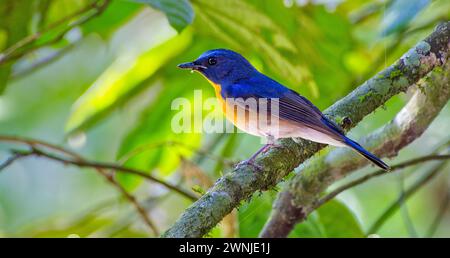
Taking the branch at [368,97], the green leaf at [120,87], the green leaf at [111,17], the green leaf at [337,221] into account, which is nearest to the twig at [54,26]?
the green leaf at [111,17]

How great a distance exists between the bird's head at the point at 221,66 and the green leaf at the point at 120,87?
0.60m

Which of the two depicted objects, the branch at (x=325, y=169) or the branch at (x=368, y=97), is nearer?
the branch at (x=368, y=97)

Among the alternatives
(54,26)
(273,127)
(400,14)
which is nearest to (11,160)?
(54,26)

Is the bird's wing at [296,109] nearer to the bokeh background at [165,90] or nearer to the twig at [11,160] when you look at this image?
the bokeh background at [165,90]

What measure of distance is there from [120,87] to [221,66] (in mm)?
789

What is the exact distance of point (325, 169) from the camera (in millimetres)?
3518

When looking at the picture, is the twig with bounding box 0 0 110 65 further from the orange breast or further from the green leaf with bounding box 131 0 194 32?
the orange breast

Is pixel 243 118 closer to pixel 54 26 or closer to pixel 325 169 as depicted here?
pixel 325 169

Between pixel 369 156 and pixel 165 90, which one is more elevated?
pixel 165 90

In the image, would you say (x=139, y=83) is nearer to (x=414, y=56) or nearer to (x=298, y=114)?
(x=298, y=114)

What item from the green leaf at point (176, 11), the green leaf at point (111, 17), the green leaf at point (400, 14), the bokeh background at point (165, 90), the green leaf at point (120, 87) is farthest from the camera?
the green leaf at point (120, 87)

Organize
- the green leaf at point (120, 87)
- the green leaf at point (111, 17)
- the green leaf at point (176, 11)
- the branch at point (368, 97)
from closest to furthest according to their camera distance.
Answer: the branch at point (368, 97) < the green leaf at point (176, 11) < the green leaf at point (111, 17) < the green leaf at point (120, 87)

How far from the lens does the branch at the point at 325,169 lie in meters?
3.36

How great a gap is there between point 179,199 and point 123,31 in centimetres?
136
